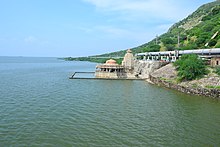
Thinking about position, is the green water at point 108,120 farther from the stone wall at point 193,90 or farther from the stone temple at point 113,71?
the stone temple at point 113,71

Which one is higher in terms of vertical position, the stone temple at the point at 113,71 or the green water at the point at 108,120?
the stone temple at the point at 113,71

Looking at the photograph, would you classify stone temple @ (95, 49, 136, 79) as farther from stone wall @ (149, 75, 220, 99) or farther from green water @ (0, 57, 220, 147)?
green water @ (0, 57, 220, 147)

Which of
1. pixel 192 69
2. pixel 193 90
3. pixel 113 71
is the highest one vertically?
pixel 192 69

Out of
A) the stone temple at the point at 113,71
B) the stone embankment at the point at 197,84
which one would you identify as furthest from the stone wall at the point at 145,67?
the stone embankment at the point at 197,84

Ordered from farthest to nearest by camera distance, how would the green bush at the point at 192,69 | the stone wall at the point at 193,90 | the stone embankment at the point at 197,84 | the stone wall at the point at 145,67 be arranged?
1. the stone wall at the point at 145,67
2. the green bush at the point at 192,69
3. the stone embankment at the point at 197,84
4. the stone wall at the point at 193,90

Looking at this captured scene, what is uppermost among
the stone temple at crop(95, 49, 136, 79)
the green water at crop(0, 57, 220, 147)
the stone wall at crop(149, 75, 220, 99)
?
the stone temple at crop(95, 49, 136, 79)

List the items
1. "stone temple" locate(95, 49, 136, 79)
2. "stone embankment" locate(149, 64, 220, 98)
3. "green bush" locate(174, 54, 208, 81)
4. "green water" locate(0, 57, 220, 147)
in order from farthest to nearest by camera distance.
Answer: "stone temple" locate(95, 49, 136, 79) → "green bush" locate(174, 54, 208, 81) → "stone embankment" locate(149, 64, 220, 98) → "green water" locate(0, 57, 220, 147)

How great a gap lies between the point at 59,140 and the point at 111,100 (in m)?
15.7

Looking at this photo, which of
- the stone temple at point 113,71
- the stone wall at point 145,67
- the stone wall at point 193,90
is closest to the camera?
the stone wall at point 193,90

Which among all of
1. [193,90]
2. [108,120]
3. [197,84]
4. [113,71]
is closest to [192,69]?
[197,84]

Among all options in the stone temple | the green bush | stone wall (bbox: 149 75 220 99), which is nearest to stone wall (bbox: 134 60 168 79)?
the stone temple

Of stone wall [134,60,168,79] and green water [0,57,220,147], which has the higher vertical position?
stone wall [134,60,168,79]

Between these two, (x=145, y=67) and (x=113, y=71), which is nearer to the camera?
(x=113, y=71)

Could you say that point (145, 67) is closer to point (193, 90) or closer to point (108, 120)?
point (193, 90)
